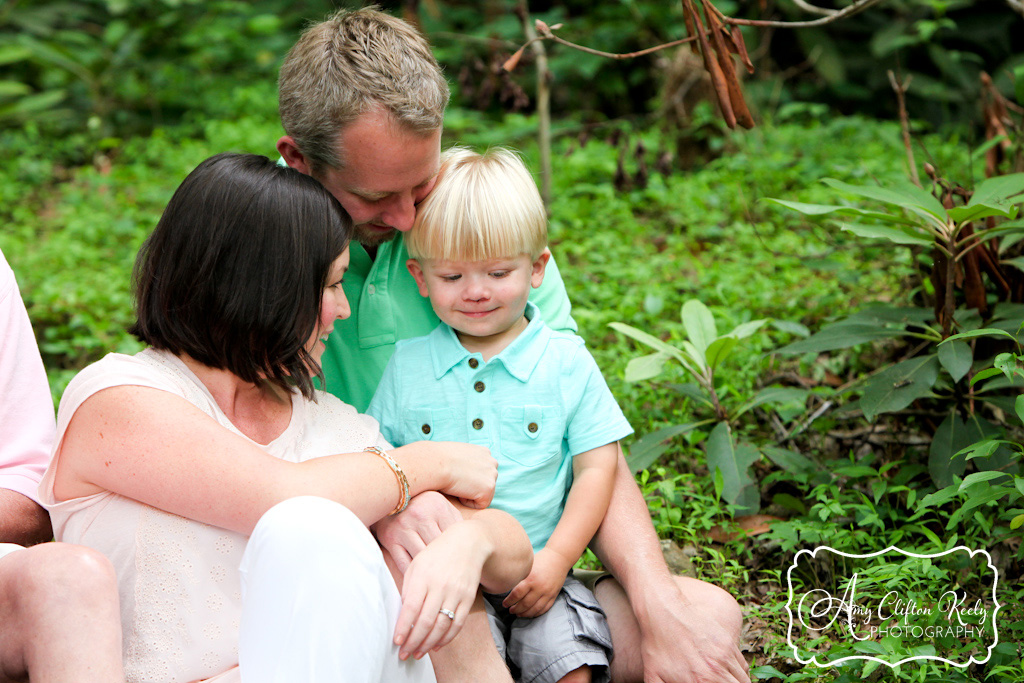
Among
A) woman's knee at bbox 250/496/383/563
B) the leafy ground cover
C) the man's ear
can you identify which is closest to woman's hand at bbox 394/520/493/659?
woman's knee at bbox 250/496/383/563

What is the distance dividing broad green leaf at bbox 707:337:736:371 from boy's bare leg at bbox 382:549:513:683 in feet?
4.22

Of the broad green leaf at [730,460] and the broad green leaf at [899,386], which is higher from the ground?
the broad green leaf at [899,386]

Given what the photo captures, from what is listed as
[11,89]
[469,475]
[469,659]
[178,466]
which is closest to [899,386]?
[469,475]

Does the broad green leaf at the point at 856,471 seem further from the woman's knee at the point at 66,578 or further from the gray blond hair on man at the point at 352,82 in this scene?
the woman's knee at the point at 66,578

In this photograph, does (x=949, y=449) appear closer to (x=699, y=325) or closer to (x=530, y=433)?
(x=699, y=325)

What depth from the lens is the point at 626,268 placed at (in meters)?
4.11

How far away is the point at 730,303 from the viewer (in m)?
3.66

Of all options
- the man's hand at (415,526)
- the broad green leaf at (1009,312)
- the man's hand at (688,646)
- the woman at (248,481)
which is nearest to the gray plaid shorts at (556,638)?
the man's hand at (688,646)

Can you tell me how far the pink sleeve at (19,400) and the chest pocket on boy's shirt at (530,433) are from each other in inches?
39.0

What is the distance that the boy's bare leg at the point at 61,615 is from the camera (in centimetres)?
135

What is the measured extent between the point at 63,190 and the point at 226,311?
193 inches

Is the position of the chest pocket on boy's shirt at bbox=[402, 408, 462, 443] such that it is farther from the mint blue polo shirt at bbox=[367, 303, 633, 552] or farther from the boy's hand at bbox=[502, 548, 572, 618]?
the boy's hand at bbox=[502, 548, 572, 618]

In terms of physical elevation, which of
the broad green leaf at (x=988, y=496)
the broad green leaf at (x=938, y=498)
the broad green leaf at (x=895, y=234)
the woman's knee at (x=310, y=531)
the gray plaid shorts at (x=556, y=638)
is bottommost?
the gray plaid shorts at (x=556, y=638)

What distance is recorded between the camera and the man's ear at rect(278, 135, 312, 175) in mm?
2062
